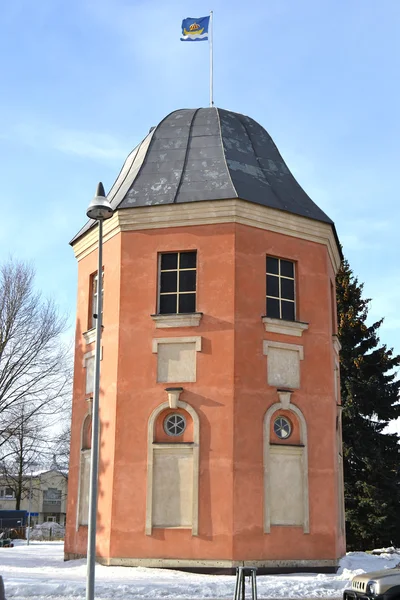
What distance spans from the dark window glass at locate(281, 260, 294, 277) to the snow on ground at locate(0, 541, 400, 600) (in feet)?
27.1

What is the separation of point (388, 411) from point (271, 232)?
1589cm

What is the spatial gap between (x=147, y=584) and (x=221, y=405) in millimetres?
5239

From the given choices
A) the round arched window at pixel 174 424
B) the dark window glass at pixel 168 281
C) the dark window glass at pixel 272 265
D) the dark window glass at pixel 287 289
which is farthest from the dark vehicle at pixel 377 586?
the dark window glass at pixel 272 265

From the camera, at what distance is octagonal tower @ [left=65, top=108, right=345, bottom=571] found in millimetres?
18250

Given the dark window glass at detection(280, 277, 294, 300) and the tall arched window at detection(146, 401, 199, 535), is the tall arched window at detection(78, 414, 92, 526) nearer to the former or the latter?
the tall arched window at detection(146, 401, 199, 535)

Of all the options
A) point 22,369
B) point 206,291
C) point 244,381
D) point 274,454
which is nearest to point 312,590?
point 274,454

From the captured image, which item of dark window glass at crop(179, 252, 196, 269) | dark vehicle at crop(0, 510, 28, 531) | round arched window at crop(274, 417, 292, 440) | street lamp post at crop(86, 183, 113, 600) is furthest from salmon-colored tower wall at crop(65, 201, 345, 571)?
dark vehicle at crop(0, 510, 28, 531)

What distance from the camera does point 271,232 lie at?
20.5 m

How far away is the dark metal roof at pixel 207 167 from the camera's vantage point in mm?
20641

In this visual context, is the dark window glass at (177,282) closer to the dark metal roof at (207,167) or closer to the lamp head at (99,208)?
the dark metal roof at (207,167)

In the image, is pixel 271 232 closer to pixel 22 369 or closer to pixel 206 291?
pixel 206 291

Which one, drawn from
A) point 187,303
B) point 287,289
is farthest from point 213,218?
point 287,289

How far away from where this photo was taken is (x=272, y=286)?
2047 cm

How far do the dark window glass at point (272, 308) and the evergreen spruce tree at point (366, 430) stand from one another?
13766 millimetres
